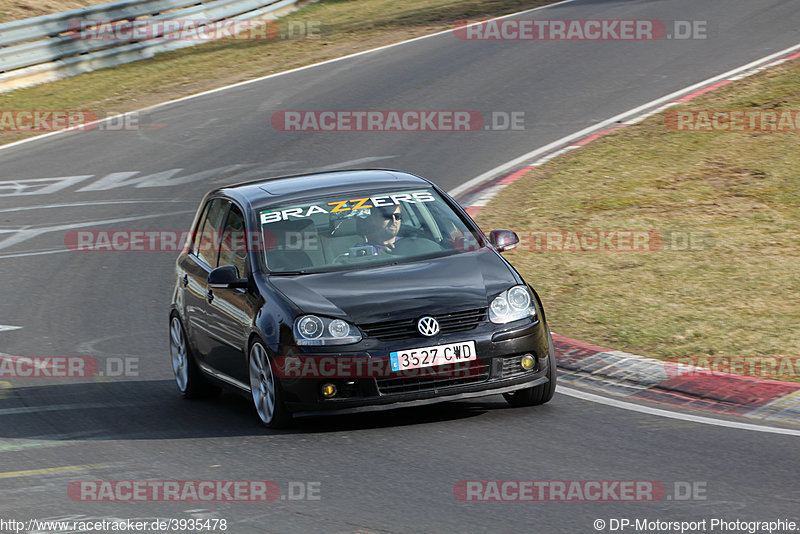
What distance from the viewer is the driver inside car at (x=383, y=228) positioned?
9.22 m

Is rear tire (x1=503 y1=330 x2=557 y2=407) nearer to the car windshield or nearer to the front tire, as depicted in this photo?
the car windshield

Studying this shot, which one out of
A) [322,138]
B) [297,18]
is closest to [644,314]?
[322,138]

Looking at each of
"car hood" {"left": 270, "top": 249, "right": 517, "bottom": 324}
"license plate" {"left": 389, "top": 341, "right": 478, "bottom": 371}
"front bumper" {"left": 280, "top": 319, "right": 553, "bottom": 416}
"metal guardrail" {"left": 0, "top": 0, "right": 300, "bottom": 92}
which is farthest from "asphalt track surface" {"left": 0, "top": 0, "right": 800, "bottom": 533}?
"metal guardrail" {"left": 0, "top": 0, "right": 300, "bottom": 92}

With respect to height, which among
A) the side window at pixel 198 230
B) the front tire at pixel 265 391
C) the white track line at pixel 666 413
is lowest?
the white track line at pixel 666 413

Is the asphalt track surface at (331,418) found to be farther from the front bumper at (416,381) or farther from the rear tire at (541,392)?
the front bumper at (416,381)

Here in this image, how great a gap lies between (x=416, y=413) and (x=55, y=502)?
2652 mm

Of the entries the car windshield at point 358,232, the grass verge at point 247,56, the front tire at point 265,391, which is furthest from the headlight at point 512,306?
Answer: the grass verge at point 247,56

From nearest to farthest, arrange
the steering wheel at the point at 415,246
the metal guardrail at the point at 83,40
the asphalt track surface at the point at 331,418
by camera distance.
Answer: the asphalt track surface at the point at 331,418 < the steering wheel at the point at 415,246 < the metal guardrail at the point at 83,40

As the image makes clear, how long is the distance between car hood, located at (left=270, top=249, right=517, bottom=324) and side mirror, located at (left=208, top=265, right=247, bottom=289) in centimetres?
27

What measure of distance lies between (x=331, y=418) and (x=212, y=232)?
208cm

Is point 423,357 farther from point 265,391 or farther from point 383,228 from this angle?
point 383,228

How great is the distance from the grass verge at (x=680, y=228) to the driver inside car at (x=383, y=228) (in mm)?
2079

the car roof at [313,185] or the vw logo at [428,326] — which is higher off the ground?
the car roof at [313,185]

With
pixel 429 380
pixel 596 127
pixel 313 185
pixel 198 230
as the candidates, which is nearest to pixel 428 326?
pixel 429 380
